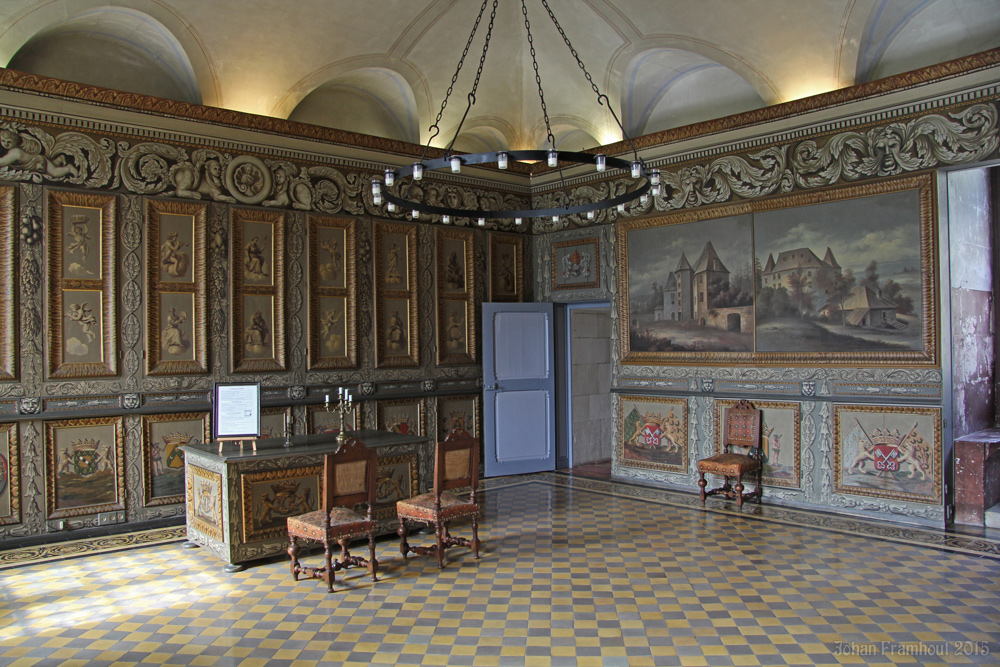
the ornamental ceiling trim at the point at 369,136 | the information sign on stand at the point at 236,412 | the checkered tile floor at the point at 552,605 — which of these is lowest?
the checkered tile floor at the point at 552,605

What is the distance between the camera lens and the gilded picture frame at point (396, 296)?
8945 mm

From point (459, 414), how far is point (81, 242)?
15.8 ft

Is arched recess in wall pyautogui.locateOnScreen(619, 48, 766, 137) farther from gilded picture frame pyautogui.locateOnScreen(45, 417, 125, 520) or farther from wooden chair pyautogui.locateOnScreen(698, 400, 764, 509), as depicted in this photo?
gilded picture frame pyautogui.locateOnScreen(45, 417, 125, 520)

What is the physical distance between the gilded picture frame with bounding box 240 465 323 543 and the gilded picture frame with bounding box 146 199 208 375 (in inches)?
90.0

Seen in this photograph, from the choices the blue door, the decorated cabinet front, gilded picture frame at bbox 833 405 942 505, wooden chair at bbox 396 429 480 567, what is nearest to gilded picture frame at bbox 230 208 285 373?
the decorated cabinet front

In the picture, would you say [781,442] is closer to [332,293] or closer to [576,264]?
[576,264]

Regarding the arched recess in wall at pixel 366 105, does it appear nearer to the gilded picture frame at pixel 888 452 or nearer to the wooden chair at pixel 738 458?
the wooden chair at pixel 738 458

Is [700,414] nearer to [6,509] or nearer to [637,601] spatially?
[637,601]

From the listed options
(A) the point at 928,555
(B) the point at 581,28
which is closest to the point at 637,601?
(A) the point at 928,555

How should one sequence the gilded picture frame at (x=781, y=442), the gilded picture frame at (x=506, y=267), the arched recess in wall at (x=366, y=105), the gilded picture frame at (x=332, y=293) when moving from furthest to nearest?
1. the gilded picture frame at (x=506, y=267)
2. the arched recess in wall at (x=366, y=105)
3. the gilded picture frame at (x=332, y=293)
4. the gilded picture frame at (x=781, y=442)

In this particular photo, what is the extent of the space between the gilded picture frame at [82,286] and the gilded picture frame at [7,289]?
295mm

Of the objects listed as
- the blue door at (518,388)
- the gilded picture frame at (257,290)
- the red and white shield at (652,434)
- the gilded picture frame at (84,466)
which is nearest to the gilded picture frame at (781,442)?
the red and white shield at (652,434)

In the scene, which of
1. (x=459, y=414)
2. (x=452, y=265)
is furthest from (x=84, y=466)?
Answer: (x=452, y=265)

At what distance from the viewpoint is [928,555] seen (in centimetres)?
586
